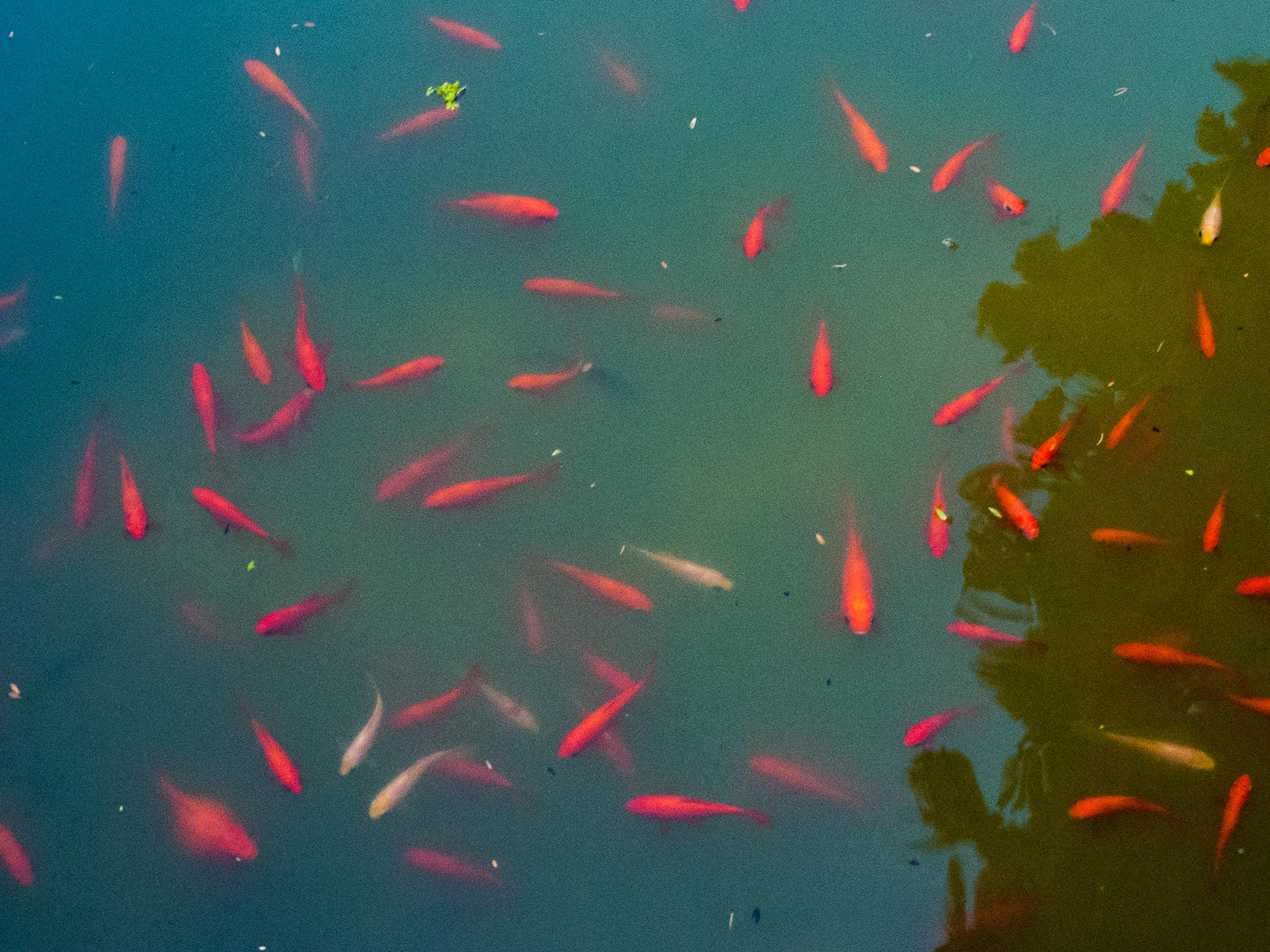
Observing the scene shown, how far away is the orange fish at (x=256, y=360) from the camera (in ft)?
8.92

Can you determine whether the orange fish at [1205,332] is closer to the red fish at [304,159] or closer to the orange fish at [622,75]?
the orange fish at [622,75]

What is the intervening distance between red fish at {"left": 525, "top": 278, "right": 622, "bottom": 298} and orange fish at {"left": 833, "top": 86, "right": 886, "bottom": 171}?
0.96 metres

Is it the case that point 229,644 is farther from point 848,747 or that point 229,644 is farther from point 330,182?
point 848,747

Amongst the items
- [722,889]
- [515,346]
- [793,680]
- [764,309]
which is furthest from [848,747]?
[515,346]

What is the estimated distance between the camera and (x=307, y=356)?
2670 mm

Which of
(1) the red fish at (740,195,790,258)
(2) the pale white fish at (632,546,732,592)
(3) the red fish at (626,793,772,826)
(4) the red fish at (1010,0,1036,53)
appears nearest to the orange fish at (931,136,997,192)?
(4) the red fish at (1010,0,1036,53)

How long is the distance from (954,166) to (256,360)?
7.80 ft

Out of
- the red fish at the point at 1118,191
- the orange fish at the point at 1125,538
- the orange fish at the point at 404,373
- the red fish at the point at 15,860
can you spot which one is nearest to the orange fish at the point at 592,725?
the orange fish at the point at 404,373

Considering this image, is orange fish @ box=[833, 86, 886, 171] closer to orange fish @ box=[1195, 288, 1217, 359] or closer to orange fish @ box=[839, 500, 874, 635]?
orange fish @ box=[1195, 288, 1217, 359]

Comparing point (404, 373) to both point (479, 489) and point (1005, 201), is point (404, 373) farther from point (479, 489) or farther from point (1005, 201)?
point (1005, 201)

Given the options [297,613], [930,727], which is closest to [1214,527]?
[930,727]

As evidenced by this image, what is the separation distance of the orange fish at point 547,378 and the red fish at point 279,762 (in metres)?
1.28

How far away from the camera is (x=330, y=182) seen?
292cm

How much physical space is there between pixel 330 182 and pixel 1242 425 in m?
3.05
